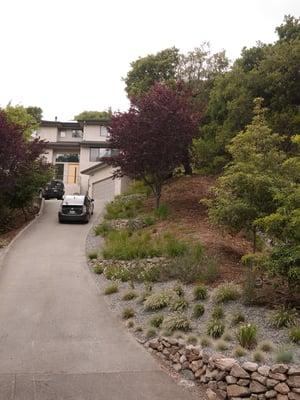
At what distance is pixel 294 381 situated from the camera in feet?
28.9

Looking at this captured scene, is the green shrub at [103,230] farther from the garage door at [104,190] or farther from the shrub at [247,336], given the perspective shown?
the garage door at [104,190]

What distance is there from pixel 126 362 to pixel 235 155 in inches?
301

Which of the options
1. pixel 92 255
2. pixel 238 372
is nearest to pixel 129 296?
pixel 92 255

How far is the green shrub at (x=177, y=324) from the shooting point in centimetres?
1142

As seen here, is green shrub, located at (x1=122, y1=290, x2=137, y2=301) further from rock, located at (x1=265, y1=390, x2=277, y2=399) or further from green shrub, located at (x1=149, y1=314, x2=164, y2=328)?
rock, located at (x1=265, y1=390, x2=277, y2=399)

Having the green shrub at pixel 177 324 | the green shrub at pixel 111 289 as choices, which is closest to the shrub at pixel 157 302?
the green shrub at pixel 177 324

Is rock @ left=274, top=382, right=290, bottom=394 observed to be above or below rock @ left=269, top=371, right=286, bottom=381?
below

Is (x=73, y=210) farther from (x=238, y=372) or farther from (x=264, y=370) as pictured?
(x=264, y=370)

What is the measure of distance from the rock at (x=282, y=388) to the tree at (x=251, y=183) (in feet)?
16.1

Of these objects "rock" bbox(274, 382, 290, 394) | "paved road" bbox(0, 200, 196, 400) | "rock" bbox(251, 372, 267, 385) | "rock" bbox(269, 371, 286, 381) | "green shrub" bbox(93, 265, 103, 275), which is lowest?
"paved road" bbox(0, 200, 196, 400)

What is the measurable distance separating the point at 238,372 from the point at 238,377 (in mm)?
86

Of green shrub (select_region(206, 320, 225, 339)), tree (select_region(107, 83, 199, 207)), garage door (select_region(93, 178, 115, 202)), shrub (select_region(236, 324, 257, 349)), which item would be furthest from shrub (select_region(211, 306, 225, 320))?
garage door (select_region(93, 178, 115, 202))

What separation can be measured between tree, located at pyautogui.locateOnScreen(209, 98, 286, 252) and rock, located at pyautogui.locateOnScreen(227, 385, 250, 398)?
497 cm

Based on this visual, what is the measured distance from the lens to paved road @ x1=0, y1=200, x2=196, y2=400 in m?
9.39
